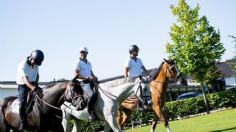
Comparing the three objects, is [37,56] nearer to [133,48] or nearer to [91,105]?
[91,105]

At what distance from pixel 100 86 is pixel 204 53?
3198 cm

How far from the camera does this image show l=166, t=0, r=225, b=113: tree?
42.4m

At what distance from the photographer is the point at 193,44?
4269cm

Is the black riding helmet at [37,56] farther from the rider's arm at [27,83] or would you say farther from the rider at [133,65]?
the rider at [133,65]

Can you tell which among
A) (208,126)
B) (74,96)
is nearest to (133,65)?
(74,96)

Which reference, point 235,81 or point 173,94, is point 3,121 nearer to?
point 173,94

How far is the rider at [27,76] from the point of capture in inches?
395

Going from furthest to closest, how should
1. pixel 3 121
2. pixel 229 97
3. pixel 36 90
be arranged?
pixel 229 97 → pixel 3 121 → pixel 36 90

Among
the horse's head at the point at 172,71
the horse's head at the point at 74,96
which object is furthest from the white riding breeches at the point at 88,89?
the horse's head at the point at 172,71

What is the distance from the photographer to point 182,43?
1710 inches

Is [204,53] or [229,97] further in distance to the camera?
[204,53]

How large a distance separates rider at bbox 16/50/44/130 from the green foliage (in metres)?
33.2

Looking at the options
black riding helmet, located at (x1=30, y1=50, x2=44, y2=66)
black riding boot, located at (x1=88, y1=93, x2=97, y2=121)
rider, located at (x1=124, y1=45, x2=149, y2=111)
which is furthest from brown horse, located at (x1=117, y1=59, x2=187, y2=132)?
black riding helmet, located at (x1=30, y1=50, x2=44, y2=66)

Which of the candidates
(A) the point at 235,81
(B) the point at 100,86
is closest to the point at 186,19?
(B) the point at 100,86
